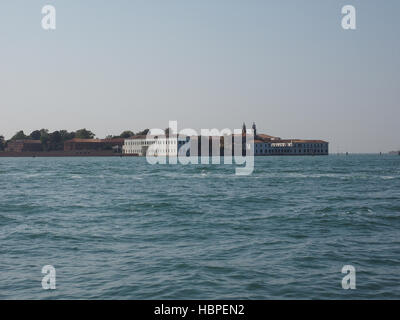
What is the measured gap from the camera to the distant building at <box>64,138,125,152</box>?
13712 centimetres

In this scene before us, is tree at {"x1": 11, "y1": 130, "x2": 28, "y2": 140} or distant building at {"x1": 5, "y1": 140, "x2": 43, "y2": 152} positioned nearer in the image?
distant building at {"x1": 5, "y1": 140, "x2": 43, "y2": 152}

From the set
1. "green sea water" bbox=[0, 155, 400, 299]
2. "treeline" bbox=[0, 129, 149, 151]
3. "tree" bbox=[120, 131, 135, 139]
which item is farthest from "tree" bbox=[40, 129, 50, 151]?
"green sea water" bbox=[0, 155, 400, 299]

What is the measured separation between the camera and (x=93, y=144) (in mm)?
139250

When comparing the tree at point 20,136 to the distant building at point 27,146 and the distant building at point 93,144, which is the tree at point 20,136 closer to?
the distant building at point 27,146

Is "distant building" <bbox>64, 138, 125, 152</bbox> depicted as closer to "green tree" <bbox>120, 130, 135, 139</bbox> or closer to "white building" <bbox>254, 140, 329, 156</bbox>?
"green tree" <bbox>120, 130, 135, 139</bbox>

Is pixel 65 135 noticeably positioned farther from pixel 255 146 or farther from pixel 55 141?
pixel 255 146

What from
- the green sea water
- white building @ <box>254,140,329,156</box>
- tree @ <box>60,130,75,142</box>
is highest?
tree @ <box>60,130,75,142</box>

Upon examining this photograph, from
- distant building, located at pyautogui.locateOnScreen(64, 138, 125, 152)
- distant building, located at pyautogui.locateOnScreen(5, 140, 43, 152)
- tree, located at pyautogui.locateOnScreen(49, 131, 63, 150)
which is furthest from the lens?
tree, located at pyautogui.locateOnScreen(49, 131, 63, 150)

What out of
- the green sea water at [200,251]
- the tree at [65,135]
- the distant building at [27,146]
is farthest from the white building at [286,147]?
the green sea water at [200,251]

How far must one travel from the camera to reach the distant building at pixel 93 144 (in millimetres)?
137125

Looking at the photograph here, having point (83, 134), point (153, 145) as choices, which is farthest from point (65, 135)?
point (153, 145)

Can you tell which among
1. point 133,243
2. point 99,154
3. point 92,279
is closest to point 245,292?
point 92,279
